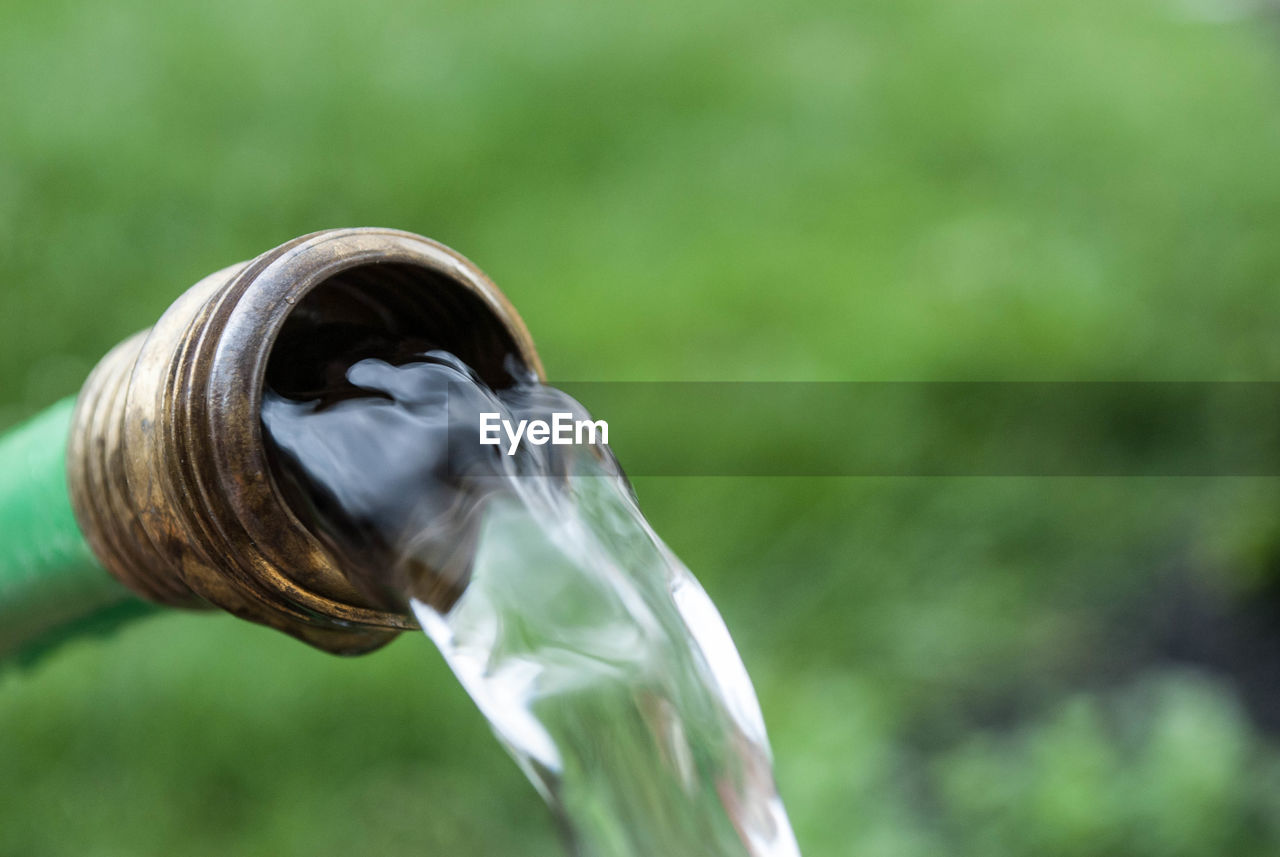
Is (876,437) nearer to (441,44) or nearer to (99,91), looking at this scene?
(441,44)

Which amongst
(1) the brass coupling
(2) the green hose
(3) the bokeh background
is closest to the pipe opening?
(1) the brass coupling

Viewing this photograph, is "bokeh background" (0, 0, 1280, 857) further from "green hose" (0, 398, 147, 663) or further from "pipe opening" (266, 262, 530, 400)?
"pipe opening" (266, 262, 530, 400)

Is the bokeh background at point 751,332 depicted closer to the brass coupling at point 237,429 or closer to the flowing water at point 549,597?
the brass coupling at point 237,429

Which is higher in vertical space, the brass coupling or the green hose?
the brass coupling

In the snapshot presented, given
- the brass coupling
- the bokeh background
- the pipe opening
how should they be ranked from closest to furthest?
the brass coupling < the pipe opening < the bokeh background

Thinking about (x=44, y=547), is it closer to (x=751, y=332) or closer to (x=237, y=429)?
(x=237, y=429)

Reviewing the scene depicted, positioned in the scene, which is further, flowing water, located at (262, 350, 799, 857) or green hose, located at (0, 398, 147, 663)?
green hose, located at (0, 398, 147, 663)

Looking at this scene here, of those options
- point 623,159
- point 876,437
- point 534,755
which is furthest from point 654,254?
point 534,755
